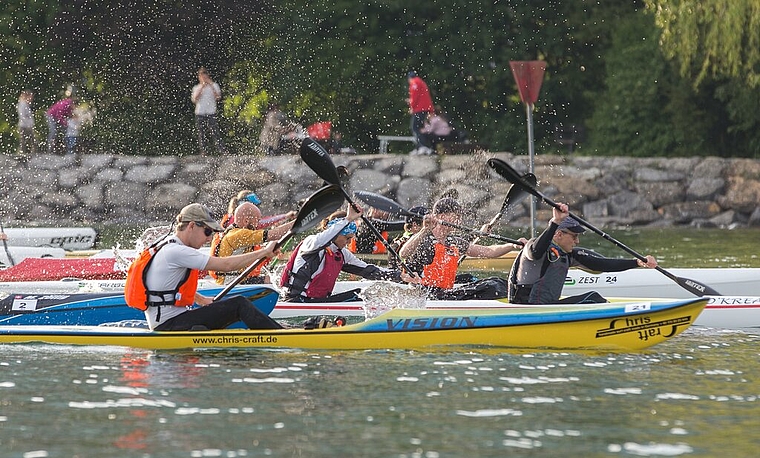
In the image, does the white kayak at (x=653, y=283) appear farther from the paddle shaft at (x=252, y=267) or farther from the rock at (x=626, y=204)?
the rock at (x=626, y=204)

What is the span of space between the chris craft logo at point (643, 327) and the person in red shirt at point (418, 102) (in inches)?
649

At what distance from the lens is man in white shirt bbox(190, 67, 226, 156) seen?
87.2ft

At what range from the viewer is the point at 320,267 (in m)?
12.9

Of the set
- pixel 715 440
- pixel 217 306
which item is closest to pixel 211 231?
pixel 217 306

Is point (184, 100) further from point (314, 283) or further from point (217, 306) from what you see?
point (217, 306)

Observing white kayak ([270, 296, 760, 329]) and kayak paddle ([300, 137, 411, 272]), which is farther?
white kayak ([270, 296, 760, 329])

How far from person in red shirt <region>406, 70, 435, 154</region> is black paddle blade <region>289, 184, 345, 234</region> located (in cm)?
1529

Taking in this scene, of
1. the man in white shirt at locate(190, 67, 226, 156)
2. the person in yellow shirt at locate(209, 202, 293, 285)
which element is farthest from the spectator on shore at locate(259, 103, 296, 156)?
the person in yellow shirt at locate(209, 202, 293, 285)

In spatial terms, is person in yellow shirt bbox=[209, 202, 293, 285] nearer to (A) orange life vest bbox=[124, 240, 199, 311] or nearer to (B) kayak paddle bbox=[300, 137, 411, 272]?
(B) kayak paddle bbox=[300, 137, 411, 272]

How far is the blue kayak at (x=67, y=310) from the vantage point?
12336mm

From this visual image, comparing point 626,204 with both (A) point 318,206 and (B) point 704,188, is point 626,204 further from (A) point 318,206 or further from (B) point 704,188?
(A) point 318,206

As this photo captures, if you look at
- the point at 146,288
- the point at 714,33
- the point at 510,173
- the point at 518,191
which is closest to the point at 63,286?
the point at 146,288

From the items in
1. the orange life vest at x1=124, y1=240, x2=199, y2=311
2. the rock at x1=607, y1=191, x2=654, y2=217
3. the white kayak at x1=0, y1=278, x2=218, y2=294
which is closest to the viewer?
the orange life vest at x1=124, y1=240, x2=199, y2=311

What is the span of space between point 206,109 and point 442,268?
48.0ft
